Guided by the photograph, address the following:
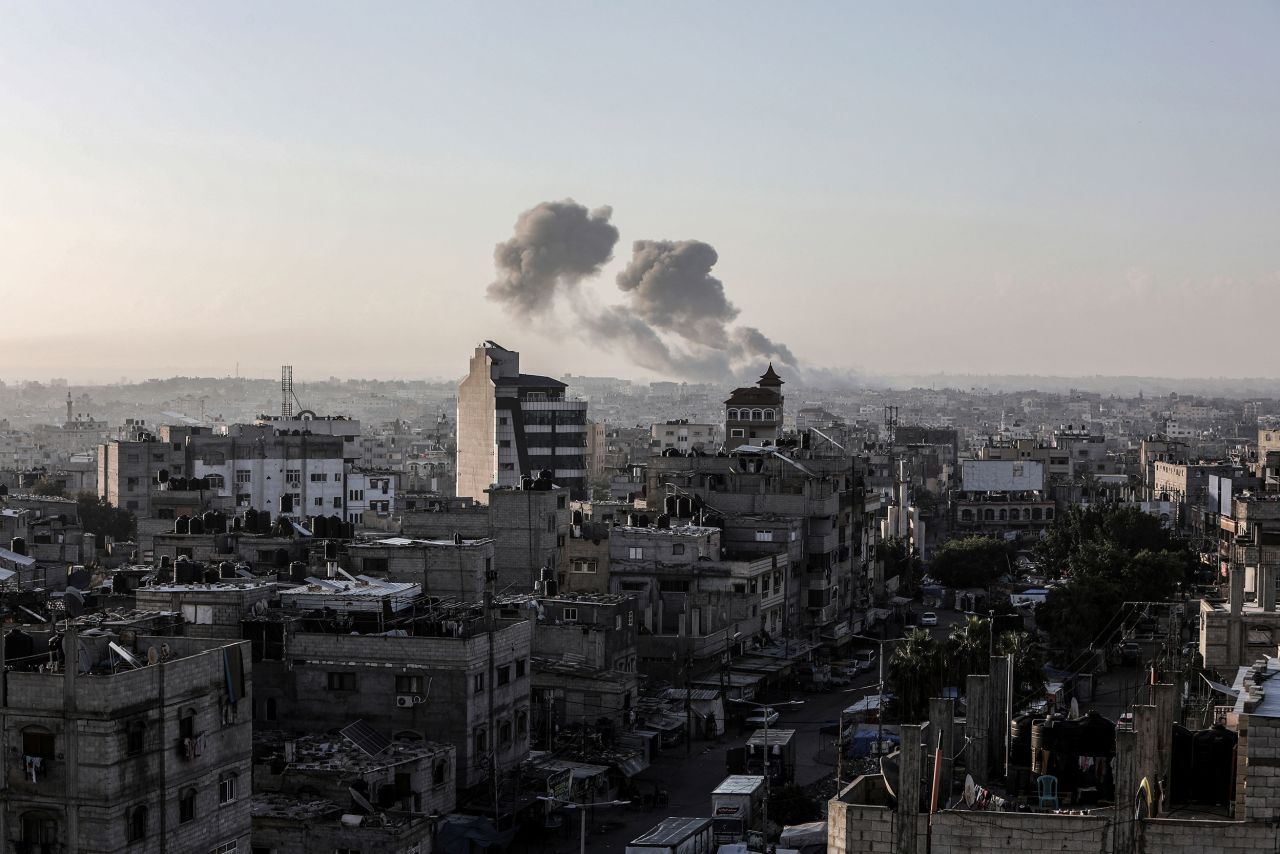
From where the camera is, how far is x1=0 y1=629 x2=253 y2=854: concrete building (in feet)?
85.0

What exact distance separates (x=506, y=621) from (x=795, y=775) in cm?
726

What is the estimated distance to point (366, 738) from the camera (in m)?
34.3

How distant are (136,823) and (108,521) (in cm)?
6007

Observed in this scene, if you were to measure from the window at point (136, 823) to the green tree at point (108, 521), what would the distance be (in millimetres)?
58068

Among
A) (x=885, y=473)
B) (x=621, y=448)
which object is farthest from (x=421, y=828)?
(x=621, y=448)

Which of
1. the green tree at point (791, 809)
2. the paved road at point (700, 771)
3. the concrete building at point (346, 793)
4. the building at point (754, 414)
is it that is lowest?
the paved road at point (700, 771)

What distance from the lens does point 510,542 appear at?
53.1 meters

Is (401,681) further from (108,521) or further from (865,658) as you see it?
(108,521)

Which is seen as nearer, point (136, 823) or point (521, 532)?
point (136, 823)

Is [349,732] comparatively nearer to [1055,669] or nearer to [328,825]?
[328,825]

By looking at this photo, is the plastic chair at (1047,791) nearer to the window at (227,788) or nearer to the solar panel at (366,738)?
the window at (227,788)

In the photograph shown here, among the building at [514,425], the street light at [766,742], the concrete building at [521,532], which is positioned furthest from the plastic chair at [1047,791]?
the building at [514,425]

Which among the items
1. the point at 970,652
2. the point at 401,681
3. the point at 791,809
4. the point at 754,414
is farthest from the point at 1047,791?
the point at 754,414

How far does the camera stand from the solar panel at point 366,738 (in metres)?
33.9
